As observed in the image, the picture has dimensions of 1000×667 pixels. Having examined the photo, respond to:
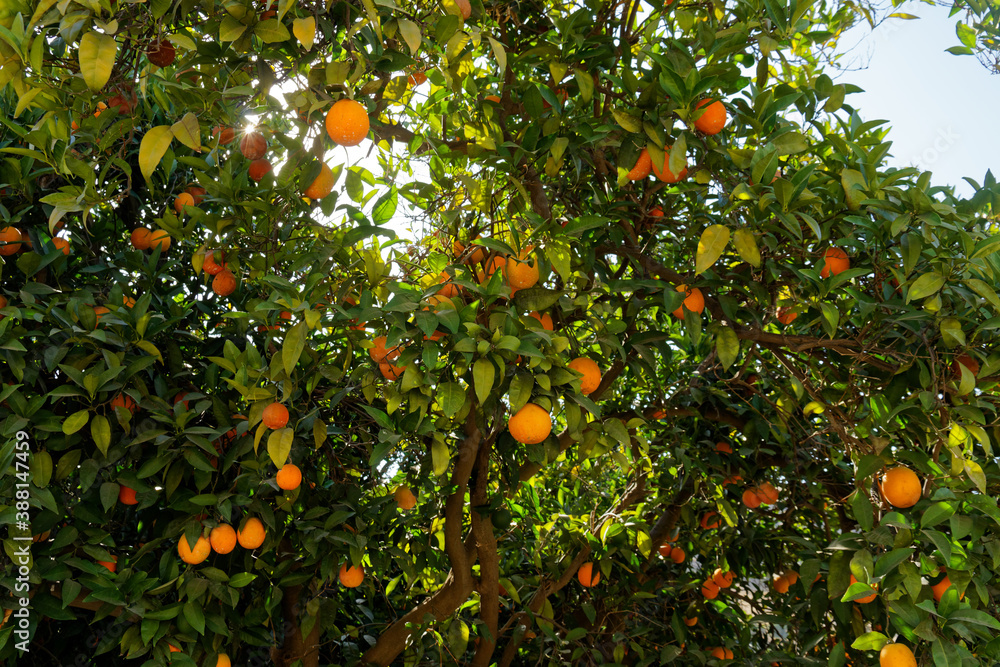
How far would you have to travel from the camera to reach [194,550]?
1807 mm

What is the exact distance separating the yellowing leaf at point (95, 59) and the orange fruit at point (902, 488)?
74.5 inches

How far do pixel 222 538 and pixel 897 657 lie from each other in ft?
5.26

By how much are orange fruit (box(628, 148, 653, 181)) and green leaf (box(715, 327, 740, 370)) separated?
45 cm

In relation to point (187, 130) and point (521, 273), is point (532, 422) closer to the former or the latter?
point (521, 273)

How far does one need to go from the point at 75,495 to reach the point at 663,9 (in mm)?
2051

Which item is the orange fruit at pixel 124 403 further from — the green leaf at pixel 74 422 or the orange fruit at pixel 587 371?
the orange fruit at pixel 587 371

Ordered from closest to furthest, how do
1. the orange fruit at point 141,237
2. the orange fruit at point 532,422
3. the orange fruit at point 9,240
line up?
the orange fruit at point 532,422, the orange fruit at point 9,240, the orange fruit at point 141,237

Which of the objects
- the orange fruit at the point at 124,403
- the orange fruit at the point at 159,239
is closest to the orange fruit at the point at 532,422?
the orange fruit at the point at 124,403

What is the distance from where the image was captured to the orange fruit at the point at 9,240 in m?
2.00

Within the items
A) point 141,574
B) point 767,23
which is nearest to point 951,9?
point 767,23

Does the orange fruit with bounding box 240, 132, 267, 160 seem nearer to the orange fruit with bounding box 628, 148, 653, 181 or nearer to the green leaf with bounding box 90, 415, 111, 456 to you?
the green leaf with bounding box 90, 415, 111, 456

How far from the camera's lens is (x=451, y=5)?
154 cm

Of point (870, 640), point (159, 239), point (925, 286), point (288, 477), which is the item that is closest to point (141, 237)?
point (159, 239)

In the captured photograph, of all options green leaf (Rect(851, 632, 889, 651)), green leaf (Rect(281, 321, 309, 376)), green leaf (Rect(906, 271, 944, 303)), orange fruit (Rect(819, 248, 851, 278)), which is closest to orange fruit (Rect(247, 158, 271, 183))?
green leaf (Rect(281, 321, 309, 376))
